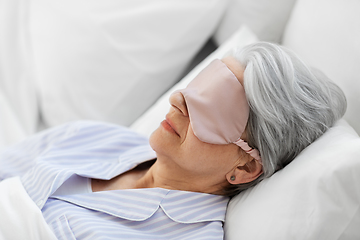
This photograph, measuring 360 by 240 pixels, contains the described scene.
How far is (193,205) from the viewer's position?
1.02m

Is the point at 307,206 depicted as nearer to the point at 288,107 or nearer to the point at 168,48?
the point at 288,107

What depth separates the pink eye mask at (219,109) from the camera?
0.89 metres

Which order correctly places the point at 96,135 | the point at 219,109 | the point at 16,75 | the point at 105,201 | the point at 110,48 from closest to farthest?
the point at 219,109
the point at 105,201
the point at 96,135
the point at 110,48
the point at 16,75

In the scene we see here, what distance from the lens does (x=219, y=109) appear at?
89 cm

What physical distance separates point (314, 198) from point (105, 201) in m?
0.56

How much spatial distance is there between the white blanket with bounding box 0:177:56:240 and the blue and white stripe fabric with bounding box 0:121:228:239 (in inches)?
1.5

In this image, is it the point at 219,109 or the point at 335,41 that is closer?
the point at 219,109

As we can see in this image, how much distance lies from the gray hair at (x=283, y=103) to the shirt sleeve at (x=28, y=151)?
67 centimetres

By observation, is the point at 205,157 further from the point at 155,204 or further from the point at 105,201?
the point at 105,201

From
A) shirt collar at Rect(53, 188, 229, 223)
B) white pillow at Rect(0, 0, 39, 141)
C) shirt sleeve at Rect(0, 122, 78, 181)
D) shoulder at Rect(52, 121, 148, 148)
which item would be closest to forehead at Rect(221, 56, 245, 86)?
shirt collar at Rect(53, 188, 229, 223)

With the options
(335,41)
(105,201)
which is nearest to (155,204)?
(105,201)

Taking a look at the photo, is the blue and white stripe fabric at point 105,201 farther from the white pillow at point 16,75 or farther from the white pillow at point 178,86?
the white pillow at point 16,75

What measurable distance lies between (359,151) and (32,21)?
1.49 meters

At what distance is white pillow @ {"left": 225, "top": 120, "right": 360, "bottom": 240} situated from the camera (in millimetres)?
756
